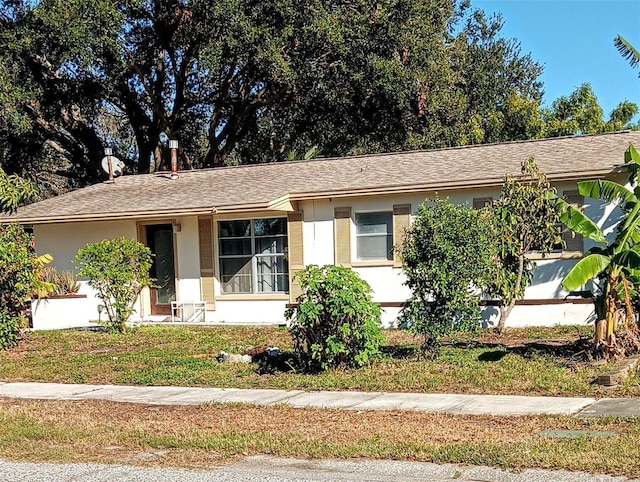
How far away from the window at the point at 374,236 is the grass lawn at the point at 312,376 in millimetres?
2253

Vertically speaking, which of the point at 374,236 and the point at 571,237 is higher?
the point at 374,236

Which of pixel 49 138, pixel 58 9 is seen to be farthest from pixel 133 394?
pixel 49 138

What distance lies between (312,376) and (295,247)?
6637 mm

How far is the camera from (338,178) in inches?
714

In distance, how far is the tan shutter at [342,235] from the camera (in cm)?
1692

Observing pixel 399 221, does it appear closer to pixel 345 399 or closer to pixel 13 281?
pixel 345 399

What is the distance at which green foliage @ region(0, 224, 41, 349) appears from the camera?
579 inches

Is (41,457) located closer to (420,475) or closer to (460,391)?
(420,475)

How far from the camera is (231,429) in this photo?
26.6ft

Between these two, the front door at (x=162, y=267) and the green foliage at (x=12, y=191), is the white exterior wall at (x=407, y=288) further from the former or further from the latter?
the green foliage at (x=12, y=191)

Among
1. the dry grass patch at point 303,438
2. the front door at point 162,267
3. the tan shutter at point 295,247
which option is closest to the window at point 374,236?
the tan shutter at point 295,247

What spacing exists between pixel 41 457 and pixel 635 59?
11921 millimetres

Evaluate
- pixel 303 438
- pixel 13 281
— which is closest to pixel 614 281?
pixel 303 438

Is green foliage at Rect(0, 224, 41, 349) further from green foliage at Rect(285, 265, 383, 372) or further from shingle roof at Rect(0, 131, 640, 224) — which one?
green foliage at Rect(285, 265, 383, 372)
